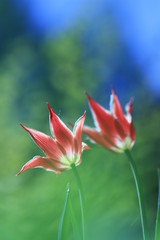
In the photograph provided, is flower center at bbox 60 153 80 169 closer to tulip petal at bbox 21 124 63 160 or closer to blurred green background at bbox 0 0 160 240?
tulip petal at bbox 21 124 63 160

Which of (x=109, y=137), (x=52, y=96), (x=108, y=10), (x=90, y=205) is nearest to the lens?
(x=109, y=137)

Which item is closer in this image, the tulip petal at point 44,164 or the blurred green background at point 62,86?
the tulip petal at point 44,164

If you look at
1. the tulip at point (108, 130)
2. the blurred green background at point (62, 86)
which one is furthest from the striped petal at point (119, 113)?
the blurred green background at point (62, 86)

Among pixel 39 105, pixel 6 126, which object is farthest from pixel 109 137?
pixel 39 105

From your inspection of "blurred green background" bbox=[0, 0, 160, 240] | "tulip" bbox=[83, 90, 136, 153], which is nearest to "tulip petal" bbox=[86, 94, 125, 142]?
"tulip" bbox=[83, 90, 136, 153]

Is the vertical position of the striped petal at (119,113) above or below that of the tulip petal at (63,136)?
below

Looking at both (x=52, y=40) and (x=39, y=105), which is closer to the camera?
(x=39, y=105)

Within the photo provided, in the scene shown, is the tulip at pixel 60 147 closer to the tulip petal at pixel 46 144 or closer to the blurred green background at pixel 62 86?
the tulip petal at pixel 46 144

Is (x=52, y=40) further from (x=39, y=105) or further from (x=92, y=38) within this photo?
(x=39, y=105)
